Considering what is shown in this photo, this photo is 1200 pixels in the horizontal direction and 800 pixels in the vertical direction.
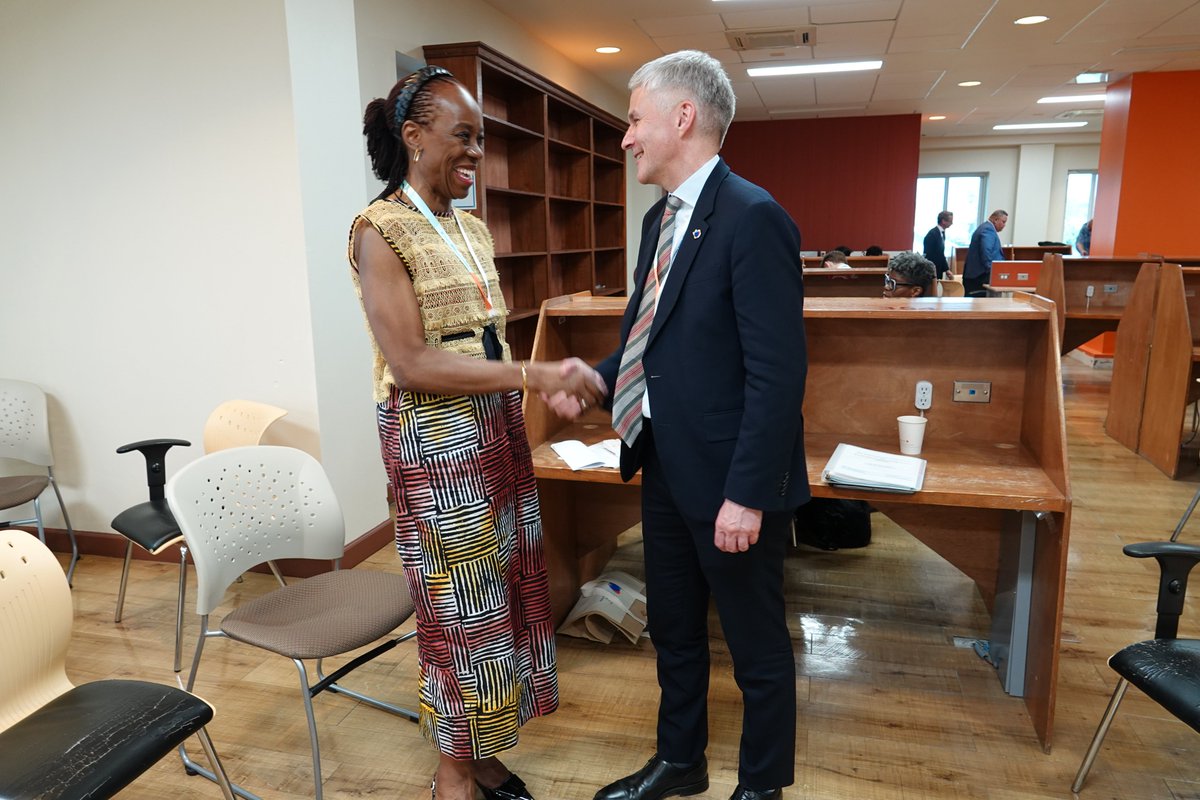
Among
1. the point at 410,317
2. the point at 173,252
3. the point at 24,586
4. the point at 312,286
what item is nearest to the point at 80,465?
the point at 173,252

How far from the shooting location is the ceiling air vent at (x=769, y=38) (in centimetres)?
607

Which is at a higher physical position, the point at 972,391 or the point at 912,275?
the point at 912,275

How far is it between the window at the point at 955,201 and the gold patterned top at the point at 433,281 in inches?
539

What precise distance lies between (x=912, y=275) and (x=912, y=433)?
1.95 metres

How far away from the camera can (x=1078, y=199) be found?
13.5 m

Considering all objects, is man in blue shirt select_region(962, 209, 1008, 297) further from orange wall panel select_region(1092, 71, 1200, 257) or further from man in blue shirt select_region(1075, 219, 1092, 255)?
man in blue shirt select_region(1075, 219, 1092, 255)

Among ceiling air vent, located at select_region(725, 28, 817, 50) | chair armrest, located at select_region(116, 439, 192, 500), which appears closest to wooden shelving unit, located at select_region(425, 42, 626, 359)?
ceiling air vent, located at select_region(725, 28, 817, 50)

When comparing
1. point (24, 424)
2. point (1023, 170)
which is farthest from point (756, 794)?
point (1023, 170)

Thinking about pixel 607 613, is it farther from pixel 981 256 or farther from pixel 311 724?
pixel 981 256

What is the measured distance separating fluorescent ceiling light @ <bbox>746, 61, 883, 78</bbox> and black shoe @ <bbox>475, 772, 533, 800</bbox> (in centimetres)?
706

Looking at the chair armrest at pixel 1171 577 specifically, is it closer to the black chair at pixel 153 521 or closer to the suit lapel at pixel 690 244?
the suit lapel at pixel 690 244

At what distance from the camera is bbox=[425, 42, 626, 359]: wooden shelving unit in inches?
178

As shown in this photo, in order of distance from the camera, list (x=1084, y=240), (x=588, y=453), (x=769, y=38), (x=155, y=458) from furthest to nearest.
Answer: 1. (x=1084, y=240)
2. (x=769, y=38)
3. (x=155, y=458)
4. (x=588, y=453)

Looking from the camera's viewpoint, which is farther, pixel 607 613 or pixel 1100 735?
pixel 607 613
